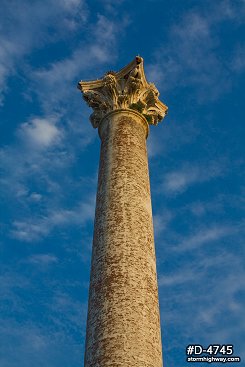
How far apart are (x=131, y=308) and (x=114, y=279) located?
2.77ft

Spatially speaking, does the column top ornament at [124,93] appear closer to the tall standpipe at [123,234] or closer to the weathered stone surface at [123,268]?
the tall standpipe at [123,234]

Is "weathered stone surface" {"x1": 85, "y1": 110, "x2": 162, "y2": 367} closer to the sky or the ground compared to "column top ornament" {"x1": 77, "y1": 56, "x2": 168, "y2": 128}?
closer to the ground

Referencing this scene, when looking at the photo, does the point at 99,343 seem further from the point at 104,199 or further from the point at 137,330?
the point at 104,199

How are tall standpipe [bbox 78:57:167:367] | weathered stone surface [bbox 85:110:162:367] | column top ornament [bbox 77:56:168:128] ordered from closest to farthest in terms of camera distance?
weathered stone surface [bbox 85:110:162:367], tall standpipe [bbox 78:57:167:367], column top ornament [bbox 77:56:168:128]

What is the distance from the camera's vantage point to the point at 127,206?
1292cm

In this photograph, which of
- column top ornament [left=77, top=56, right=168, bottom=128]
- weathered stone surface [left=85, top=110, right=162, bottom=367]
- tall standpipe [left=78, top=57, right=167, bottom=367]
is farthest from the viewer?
column top ornament [left=77, top=56, right=168, bottom=128]

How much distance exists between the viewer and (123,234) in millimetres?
12156

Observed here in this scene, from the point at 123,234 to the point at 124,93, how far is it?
633 centimetres

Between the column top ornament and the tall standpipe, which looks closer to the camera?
the tall standpipe

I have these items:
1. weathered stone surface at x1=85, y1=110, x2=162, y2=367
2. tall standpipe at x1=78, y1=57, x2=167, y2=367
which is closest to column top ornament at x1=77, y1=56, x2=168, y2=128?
tall standpipe at x1=78, y1=57, x2=167, y2=367

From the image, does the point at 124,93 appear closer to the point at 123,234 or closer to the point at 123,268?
the point at 123,234

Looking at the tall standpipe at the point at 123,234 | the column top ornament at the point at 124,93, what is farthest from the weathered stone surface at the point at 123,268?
the column top ornament at the point at 124,93

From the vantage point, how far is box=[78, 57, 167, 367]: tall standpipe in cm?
1025

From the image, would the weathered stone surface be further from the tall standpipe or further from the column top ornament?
the column top ornament
